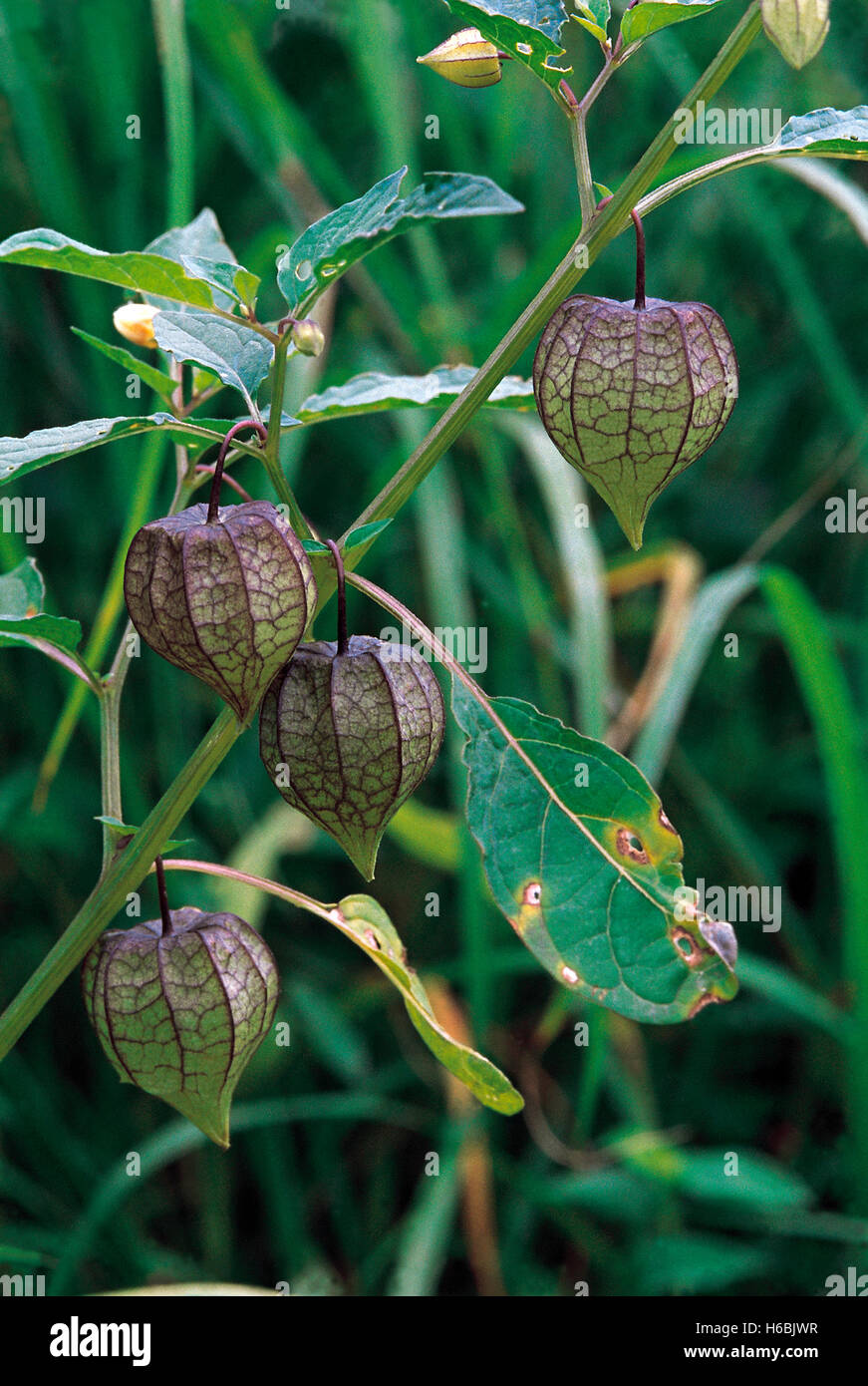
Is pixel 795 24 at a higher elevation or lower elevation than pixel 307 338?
higher

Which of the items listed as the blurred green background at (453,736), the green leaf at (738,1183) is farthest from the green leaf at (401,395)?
the green leaf at (738,1183)

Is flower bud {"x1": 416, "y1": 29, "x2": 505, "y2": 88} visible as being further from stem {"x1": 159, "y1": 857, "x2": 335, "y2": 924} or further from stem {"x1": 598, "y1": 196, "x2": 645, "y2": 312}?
stem {"x1": 159, "y1": 857, "x2": 335, "y2": 924}

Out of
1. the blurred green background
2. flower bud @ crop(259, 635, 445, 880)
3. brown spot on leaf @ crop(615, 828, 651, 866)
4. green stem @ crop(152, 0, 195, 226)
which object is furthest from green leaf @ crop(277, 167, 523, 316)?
the blurred green background

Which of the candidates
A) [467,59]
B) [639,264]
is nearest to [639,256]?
[639,264]

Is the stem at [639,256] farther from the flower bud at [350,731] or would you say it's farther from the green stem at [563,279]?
the flower bud at [350,731]

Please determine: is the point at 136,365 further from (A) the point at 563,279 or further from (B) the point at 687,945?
(B) the point at 687,945

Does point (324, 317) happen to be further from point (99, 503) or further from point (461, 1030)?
point (461, 1030)
